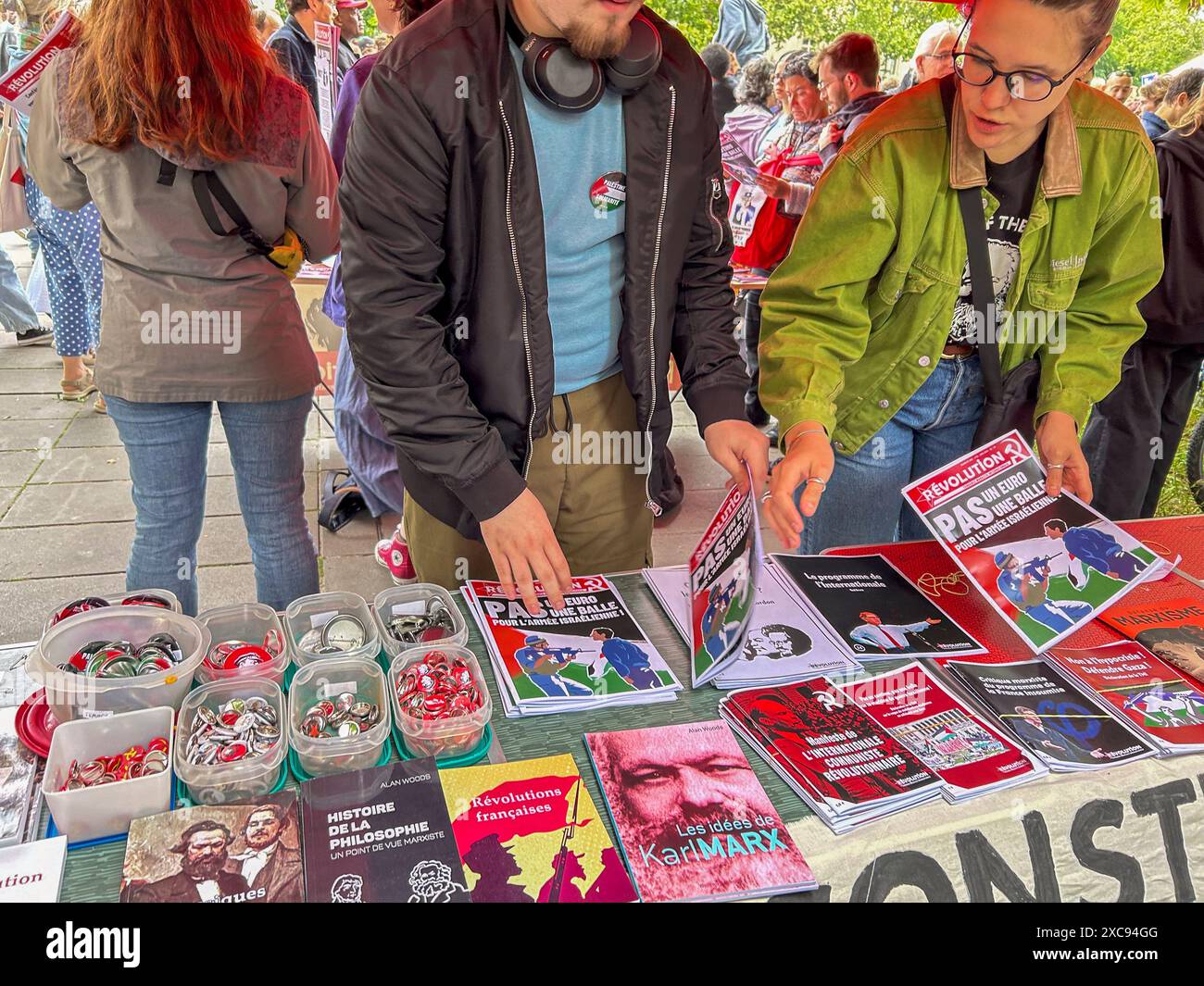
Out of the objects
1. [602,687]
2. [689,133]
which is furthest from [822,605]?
[689,133]

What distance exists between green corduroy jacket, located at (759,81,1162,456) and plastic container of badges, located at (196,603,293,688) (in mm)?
889

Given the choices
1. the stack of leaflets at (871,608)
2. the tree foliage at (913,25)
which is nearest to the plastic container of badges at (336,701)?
the stack of leaflets at (871,608)

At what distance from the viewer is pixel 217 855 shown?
100cm

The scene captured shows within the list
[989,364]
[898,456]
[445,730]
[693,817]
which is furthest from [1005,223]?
[445,730]

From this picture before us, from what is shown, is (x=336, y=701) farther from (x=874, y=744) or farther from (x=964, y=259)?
(x=964, y=259)

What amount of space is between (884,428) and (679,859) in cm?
113

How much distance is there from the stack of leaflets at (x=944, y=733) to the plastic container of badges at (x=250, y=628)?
793 mm

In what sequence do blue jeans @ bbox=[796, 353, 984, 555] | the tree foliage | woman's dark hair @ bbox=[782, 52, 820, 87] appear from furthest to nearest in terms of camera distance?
woman's dark hair @ bbox=[782, 52, 820, 87]
the tree foliage
blue jeans @ bbox=[796, 353, 984, 555]

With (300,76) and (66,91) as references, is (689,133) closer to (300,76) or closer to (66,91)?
(66,91)

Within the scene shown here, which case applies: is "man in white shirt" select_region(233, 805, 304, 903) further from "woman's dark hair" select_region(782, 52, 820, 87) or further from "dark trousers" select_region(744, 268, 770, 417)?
"woman's dark hair" select_region(782, 52, 820, 87)

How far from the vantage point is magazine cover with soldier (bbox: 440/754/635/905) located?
999 mm

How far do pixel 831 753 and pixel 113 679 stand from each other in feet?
3.01

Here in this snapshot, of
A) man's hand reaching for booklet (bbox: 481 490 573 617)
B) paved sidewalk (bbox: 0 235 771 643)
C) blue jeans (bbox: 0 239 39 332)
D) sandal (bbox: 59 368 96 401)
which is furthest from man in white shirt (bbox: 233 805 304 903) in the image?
blue jeans (bbox: 0 239 39 332)

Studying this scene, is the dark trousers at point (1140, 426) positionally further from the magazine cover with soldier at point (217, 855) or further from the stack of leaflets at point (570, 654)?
the magazine cover with soldier at point (217, 855)
